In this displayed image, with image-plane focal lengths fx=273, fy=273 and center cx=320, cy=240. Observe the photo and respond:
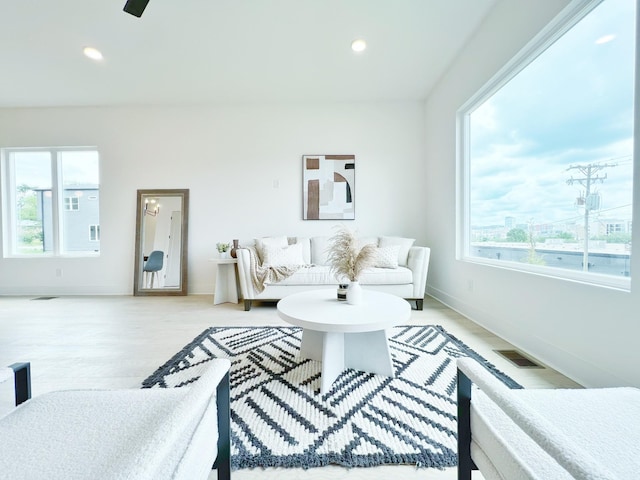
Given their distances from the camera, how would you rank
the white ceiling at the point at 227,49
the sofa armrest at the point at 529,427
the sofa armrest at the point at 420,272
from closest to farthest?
the sofa armrest at the point at 529,427, the white ceiling at the point at 227,49, the sofa armrest at the point at 420,272

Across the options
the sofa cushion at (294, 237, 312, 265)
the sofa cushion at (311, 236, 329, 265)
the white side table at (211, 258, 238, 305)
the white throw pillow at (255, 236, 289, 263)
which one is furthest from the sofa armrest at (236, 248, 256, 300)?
the sofa cushion at (311, 236, 329, 265)

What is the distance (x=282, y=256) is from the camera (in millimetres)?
3338

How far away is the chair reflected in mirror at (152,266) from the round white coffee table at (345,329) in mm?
2958

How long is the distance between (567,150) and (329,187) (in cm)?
265

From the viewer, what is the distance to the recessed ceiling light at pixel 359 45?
269cm

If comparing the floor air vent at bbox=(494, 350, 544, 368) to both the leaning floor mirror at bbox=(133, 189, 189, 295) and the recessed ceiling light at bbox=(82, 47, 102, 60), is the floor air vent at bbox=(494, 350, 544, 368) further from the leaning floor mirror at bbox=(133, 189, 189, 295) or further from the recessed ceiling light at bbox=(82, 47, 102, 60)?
the recessed ceiling light at bbox=(82, 47, 102, 60)

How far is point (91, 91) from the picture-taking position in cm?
358

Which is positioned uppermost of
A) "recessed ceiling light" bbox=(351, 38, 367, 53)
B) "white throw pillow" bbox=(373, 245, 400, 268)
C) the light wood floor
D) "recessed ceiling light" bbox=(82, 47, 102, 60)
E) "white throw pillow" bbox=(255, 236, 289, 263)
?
"recessed ceiling light" bbox=(351, 38, 367, 53)

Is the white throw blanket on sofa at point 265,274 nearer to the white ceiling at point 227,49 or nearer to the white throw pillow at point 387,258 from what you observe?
the white throw pillow at point 387,258

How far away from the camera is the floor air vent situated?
1.78 metres

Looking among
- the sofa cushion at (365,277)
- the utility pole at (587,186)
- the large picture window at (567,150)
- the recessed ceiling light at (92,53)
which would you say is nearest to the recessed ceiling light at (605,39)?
the large picture window at (567,150)

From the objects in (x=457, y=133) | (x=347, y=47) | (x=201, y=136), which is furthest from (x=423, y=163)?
(x=201, y=136)

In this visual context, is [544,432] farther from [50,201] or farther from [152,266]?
[50,201]

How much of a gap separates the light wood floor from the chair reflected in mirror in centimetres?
31
